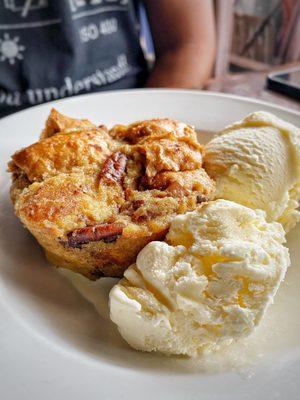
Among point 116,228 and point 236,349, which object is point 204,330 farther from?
point 116,228

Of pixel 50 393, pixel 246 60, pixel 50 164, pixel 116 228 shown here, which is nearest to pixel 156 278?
pixel 116 228

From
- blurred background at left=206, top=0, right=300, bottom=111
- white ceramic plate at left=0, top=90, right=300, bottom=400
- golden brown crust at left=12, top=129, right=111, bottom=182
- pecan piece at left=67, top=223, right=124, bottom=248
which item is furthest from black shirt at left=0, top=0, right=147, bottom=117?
blurred background at left=206, top=0, right=300, bottom=111

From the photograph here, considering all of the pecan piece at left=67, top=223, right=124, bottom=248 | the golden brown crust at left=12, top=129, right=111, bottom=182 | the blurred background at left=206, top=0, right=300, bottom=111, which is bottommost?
the blurred background at left=206, top=0, right=300, bottom=111

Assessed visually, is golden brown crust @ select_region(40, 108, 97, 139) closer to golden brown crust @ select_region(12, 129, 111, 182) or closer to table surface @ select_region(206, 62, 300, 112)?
golden brown crust @ select_region(12, 129, 111, 182)

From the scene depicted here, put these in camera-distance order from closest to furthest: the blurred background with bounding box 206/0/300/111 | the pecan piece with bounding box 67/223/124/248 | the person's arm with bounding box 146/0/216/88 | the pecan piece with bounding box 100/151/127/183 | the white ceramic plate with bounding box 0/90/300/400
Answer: the white ceramic plate with bounding box 0/90/300/400, the pecan piece with bounding box 67/223/124/248, the pecan piece with bounding box 100/151/127/183, the person's arm with bounding box 146/0/216/88, the blurred background with bounding box 206/0/300/111

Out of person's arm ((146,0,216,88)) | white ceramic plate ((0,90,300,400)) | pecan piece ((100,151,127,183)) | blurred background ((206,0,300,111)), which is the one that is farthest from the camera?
blurred background ((206,0,300,111))

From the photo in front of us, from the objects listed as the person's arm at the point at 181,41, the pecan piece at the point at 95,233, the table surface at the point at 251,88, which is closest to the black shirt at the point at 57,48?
the person's arm at the point at 181,41
